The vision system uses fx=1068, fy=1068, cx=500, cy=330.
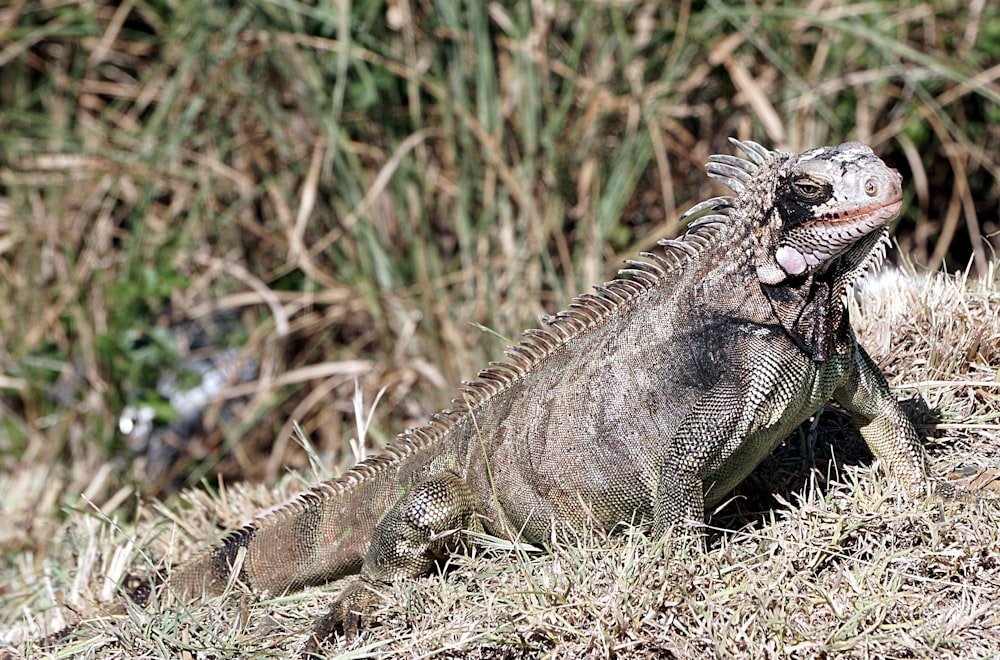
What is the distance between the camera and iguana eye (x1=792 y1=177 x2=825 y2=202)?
2.99m

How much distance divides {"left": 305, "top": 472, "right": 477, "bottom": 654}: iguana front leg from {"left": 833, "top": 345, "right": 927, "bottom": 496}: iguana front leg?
1.27m

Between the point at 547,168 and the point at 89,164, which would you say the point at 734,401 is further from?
the point at 89,164

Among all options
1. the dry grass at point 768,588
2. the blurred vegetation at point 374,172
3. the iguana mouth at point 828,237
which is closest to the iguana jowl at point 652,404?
the iguana mouth at point 828,237

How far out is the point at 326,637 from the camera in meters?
3.22

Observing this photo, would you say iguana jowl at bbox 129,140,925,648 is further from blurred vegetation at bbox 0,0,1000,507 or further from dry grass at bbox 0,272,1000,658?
blurred vegetation at bbox 0,0,1000,507

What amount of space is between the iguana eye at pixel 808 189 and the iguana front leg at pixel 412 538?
4.74ft

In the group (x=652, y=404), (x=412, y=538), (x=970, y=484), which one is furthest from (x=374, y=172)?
(x=970, y=484)

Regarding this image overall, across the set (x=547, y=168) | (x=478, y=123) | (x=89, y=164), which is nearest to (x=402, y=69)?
(x=478, y=123)

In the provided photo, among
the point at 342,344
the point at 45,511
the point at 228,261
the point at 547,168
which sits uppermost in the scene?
the point at 547,168

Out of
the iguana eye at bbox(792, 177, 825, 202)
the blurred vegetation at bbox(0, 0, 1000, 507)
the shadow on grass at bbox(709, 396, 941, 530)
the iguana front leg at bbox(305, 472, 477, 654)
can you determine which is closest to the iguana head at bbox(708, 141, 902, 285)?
the iguana eye at bbox(792, 177, 825, 202)

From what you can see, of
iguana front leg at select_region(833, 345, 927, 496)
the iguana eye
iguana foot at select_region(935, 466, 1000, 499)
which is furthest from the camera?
iguana front leg at select_region(833, 345, 927, 496)

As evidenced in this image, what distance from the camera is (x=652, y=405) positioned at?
330 centimetres

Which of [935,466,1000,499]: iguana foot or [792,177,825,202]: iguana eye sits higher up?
[792,177,825,202]: iguana eye

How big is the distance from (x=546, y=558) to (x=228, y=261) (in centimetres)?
451
